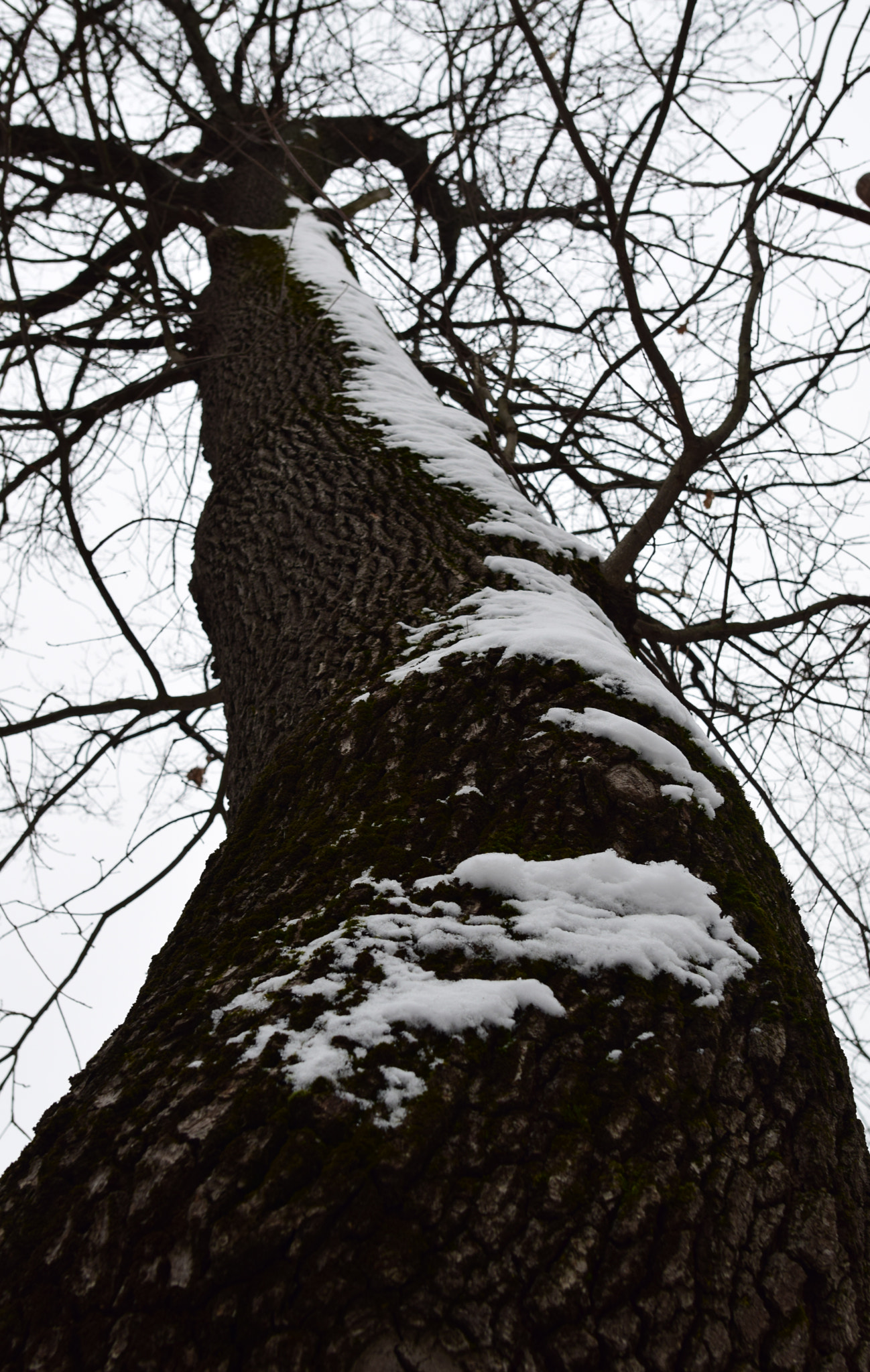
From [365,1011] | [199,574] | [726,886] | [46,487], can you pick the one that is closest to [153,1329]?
[365,1011]

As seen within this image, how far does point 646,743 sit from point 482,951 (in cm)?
44

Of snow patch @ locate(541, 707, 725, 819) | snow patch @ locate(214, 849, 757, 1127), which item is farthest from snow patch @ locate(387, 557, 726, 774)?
snow patch @ locate(214, 849, 757, 1127)

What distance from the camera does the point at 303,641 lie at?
5.46 ft

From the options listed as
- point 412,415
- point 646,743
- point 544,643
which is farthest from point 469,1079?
point 412,415

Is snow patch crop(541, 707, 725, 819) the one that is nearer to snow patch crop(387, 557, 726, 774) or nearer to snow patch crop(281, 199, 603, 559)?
snow patch crop(387, 557, 726, 774)

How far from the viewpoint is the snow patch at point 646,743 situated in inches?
47.4

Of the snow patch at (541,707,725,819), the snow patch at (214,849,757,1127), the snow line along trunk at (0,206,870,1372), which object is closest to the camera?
the snow line along trunk at (0,206,870,1372)

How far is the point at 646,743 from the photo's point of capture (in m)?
1.22

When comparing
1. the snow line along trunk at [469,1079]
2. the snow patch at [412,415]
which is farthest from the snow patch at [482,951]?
the snow patch at [412,415]

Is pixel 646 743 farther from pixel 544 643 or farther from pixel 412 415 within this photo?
pixel 412 415

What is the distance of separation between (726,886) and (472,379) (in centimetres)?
238

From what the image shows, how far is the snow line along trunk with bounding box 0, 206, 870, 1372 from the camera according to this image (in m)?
0.66

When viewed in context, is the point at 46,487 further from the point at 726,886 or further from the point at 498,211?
the point at 726,886

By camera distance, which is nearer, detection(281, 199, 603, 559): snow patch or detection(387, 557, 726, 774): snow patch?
detection(387, 557, 726, 774): snow patch
